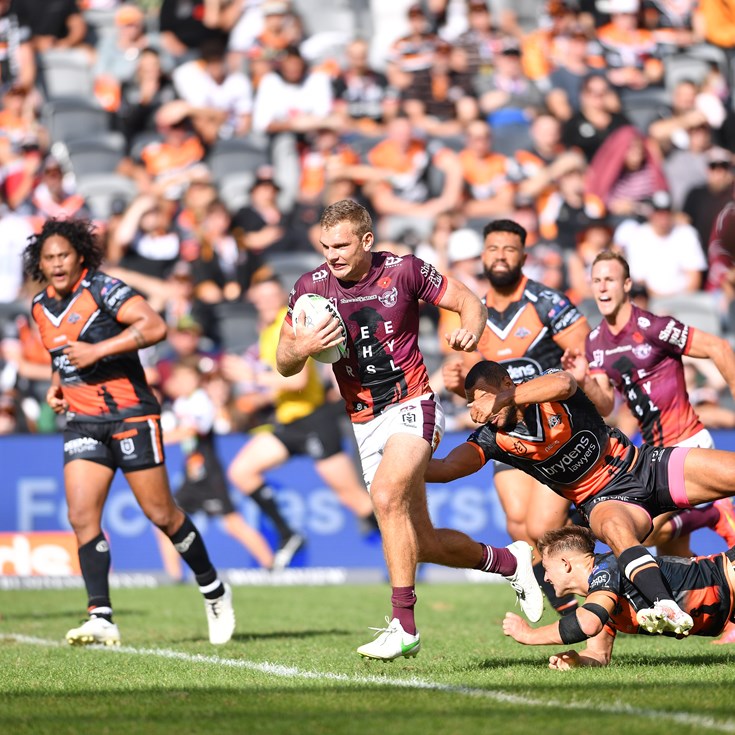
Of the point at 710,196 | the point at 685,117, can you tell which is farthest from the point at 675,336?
the point at 685,117

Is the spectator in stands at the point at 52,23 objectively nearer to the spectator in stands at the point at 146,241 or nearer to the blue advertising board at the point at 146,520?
the spectator in stands at the point at 146,241

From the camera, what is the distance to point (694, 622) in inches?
277

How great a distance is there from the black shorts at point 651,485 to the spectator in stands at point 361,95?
1376cm

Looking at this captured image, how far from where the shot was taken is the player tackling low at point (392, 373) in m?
7.21

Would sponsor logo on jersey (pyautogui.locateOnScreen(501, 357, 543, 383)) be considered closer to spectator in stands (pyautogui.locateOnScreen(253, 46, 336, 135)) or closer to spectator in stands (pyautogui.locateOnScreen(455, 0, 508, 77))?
spectator in stands (pyautogui.locateOnScreen(253, 46, 336, 135))

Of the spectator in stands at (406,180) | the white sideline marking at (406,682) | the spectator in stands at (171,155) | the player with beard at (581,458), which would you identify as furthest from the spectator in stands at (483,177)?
the player with beard at (581,458)

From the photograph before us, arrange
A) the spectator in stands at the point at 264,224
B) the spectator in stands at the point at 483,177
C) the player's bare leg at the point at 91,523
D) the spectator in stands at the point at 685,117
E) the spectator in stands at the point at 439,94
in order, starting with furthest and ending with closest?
the spectator in stands at the point at 439,94 < the spectator in stands at the point at 685,117 < the spectator in stands at the point at 483,177 < the spectator in stands at the point at 264,224 < the player's bare leg at the point at 91,523

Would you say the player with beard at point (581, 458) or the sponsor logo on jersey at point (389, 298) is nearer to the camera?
the player with beard at point (581, 458)

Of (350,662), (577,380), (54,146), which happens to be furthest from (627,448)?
(54,146)

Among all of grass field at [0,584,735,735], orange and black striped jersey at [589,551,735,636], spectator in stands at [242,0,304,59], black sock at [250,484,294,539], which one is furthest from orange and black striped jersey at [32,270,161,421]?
spectator in stands at [242,0,304,59]

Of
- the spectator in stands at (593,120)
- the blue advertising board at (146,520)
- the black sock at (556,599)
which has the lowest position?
the blue advertising board at (146,520)

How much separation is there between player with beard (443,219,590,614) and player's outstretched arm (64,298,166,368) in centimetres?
233

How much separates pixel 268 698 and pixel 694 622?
244 cm

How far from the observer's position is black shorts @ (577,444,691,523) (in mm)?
7586
